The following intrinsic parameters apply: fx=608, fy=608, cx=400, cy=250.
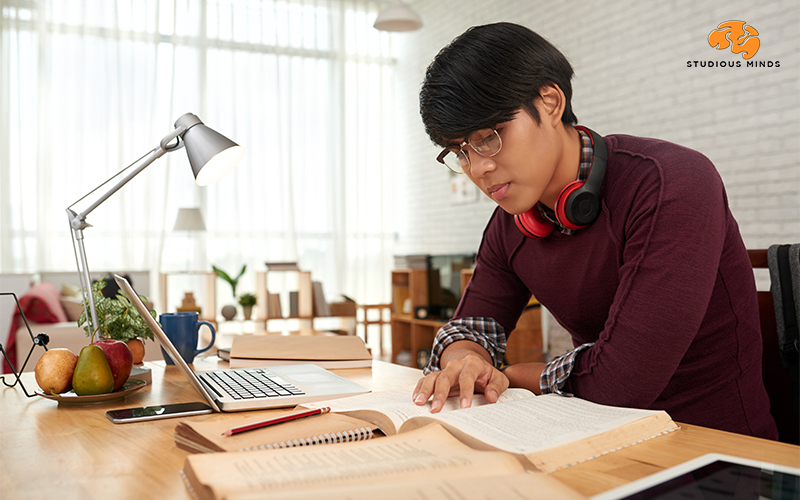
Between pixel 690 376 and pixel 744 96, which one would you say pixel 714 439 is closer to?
pixel 690 376

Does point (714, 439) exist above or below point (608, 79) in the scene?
below

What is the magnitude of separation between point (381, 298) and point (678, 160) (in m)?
5.78

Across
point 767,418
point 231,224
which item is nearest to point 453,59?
point 767,418

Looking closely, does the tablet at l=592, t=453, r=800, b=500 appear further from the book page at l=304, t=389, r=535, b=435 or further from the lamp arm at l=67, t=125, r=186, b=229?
the lamp arm at l=67, t=125, r=186, b=229

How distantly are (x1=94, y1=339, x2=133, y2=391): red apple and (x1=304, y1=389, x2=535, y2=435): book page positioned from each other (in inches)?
14.8

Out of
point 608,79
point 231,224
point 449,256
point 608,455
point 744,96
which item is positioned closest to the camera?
point 608,455

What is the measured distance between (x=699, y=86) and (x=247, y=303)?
4.01 m

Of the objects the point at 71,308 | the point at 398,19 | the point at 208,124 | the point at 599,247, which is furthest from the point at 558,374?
the point at 208,124

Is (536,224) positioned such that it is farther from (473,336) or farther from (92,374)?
(92,374)

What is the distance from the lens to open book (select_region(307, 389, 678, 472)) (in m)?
0.60

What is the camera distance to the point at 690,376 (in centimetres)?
107

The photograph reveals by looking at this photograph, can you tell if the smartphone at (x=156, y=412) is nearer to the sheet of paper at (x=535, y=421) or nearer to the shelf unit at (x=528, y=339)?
the sheet of paper at (x=535, y=421)

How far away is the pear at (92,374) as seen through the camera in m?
0.98

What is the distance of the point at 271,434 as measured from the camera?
26.5 inches
